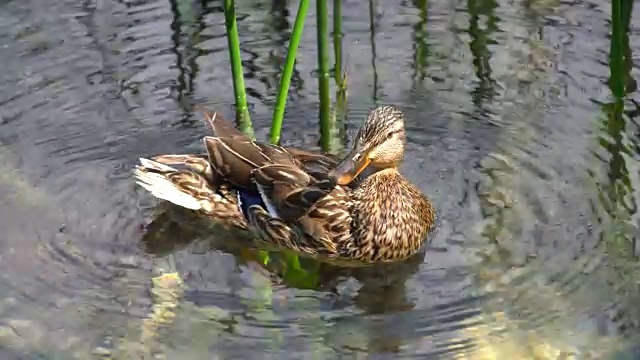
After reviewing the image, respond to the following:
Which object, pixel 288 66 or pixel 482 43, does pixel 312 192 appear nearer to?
pixel 288 66

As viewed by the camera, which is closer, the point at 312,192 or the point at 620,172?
the point at 312,192

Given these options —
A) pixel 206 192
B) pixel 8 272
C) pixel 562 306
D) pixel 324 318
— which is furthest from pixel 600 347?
pixel 8 272

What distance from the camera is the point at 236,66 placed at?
22.4 feet

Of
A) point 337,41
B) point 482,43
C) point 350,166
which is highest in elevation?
point 337,41

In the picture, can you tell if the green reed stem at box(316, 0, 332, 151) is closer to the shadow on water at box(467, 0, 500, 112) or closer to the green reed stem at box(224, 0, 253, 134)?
the green reed stem at box(224, 0, 253, 134)

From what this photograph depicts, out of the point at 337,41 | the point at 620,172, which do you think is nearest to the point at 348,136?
the point at 337,41

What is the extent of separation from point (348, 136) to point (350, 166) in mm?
1055

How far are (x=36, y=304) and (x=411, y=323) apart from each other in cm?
189

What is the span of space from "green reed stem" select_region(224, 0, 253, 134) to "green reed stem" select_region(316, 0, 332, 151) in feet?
1.49

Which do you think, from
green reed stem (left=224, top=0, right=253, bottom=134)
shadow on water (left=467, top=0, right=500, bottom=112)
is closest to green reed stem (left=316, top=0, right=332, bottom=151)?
green reed stem (left=224, top=0, right=253, bottom=134)

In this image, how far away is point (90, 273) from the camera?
21.6 ft

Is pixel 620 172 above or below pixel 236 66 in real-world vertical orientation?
below

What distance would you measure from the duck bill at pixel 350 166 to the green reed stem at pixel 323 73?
59 cm

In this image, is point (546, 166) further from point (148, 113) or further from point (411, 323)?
point (148, 113)
